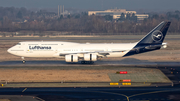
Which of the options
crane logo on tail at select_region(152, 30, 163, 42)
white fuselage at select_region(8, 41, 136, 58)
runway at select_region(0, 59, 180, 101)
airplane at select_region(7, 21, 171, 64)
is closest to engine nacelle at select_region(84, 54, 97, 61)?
airplane at select_region(7, 21, 171, 64)

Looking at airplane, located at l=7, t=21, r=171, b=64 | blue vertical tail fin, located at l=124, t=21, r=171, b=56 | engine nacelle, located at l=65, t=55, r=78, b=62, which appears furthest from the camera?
airplane, located at l=7, t=21, r=171, b=64

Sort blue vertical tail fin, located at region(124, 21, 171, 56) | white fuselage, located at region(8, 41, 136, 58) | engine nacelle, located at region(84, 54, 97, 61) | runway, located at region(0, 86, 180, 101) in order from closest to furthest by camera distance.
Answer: runway, located at region(0, 86, 180, 101)
engine nacelle, located at region(84, 54, 97, 61)
blue vertical tail fin, located at region(124, 21, 171, 56)
white fuselage, located at region(8, 41, 136, 58)

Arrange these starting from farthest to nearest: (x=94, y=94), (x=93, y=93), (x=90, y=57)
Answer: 1. (x=90, y=57)
2. (x=93, y=93)
3. (x=94, y=94)

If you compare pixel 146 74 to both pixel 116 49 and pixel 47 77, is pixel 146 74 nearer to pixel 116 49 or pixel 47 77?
pixel 116 49

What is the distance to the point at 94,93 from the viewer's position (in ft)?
112

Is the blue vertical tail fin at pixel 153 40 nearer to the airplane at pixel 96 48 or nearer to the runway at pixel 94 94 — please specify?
the airplane at pixel 96 48

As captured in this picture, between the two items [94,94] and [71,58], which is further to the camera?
[71,58]

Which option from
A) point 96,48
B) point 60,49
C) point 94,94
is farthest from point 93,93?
point 60,49

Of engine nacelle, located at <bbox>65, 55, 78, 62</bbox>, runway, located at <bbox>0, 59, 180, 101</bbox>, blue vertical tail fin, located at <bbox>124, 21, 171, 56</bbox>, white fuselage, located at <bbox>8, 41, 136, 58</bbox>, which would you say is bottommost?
runway, located at <bbox>0, 59, 180, 101</bbox>

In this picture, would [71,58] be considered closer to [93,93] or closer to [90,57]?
[90,57]

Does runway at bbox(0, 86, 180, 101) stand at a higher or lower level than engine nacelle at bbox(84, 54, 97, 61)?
lower

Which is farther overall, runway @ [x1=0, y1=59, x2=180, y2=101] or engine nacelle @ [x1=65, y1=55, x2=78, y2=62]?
engine nacelle @ [x1=65, y1=55, x2=78, y2=62]

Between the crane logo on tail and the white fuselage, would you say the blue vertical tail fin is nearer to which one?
the crane logo on tail

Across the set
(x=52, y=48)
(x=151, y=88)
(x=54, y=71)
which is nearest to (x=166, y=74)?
(x=151, y=88)
